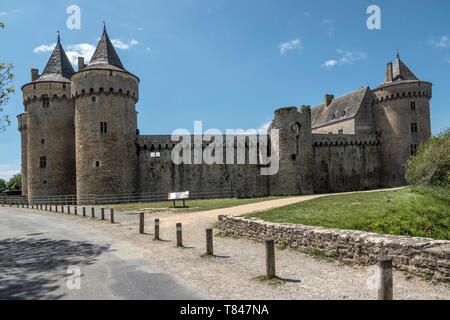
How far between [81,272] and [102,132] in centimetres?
2586

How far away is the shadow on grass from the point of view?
628 centimetres

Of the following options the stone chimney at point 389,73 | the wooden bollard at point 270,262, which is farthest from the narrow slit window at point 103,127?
the stone chimney at point 389,73

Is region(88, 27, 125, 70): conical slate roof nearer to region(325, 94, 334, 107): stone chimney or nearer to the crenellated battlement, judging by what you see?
the crenellated battlement

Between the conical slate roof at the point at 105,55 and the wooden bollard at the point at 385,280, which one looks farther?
the conical slate roof at the point at 105,55

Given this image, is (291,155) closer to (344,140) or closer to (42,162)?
(344,140)

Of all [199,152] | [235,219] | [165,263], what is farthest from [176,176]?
[165,263]

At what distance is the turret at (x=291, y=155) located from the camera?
3278 cm

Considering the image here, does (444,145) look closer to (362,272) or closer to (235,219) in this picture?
(235,219)

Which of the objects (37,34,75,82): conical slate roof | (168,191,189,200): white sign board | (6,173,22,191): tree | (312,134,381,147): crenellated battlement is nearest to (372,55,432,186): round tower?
(312,134,381,147): crenellated battlement

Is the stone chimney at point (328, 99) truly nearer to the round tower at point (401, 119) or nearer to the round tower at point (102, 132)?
the round tower at point (401, 119)

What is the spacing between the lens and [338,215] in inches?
464

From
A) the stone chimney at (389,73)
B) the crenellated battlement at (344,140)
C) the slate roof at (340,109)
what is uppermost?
the stone chimney at (389,73)

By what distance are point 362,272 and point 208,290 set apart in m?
3.22

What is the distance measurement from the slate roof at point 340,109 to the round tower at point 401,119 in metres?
2.51
